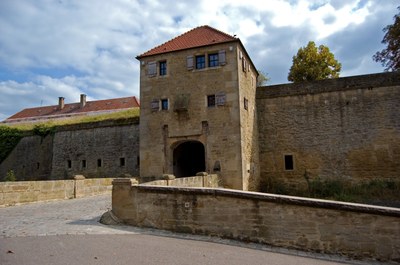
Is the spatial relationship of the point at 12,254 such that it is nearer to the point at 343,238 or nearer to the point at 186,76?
the point at 343,238

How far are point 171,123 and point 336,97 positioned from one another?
391 inches

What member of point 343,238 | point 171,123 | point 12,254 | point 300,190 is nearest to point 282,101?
point 300,190

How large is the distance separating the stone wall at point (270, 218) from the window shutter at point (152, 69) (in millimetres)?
10923

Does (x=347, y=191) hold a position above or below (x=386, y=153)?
below

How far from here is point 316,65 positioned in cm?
2748

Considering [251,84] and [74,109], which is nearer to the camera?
[251,84]

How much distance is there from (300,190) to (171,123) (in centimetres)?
861

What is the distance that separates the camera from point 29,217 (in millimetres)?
8203

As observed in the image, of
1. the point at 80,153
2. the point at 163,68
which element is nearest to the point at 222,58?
the point at 163,68

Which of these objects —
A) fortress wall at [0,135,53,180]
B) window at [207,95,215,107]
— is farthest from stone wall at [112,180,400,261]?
fortress wall at [0,135,53,180]

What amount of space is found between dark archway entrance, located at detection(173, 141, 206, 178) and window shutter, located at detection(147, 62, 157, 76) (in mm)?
4467

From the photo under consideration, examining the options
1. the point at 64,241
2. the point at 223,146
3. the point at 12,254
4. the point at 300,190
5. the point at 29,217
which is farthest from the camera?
the point at 300,190

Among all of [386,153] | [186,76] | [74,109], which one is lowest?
[386,153]

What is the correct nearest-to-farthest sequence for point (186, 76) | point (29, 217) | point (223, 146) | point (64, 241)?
point (64, 241), point (29, 217), point (223, 146), point (186, 76)
